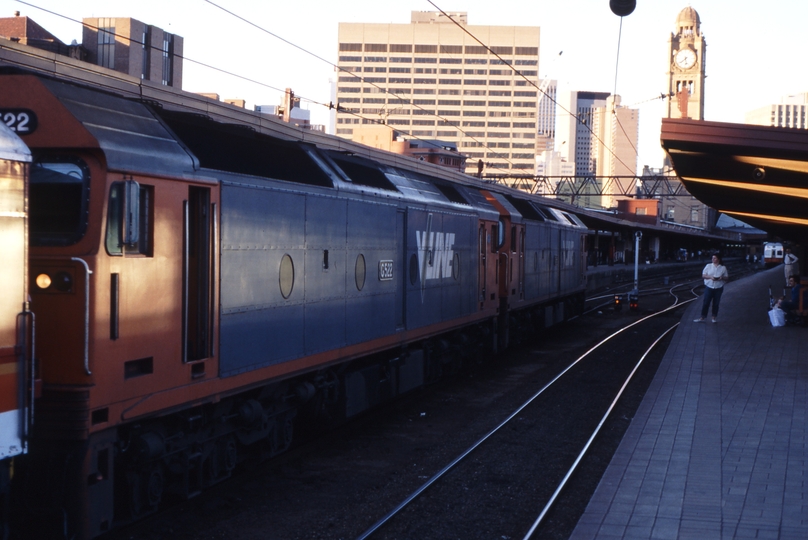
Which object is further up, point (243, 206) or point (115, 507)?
point (243, 206)

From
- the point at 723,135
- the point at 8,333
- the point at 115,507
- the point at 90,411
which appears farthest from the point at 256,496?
the point at 723,135

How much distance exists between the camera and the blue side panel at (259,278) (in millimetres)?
8109

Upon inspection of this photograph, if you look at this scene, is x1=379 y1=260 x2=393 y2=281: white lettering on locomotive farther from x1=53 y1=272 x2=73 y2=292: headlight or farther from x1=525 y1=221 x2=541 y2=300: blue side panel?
x1=525 y1=221 x2=541 y2=300: blue side panel

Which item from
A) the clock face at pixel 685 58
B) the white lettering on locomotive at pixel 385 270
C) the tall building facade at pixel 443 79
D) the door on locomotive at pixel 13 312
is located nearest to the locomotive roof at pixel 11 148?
the door on locomotive at pixel 13 312

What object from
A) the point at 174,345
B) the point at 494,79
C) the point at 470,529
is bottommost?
the point at 470,529

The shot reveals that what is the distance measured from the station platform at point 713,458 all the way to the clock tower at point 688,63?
127961 millimetres

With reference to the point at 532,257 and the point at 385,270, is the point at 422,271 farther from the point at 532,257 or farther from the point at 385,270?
the point at 532,257

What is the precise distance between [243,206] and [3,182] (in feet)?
9.36

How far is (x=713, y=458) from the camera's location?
9805 millimetres

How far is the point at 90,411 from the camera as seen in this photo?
6.28m

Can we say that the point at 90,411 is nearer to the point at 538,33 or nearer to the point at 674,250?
the point at 674,250

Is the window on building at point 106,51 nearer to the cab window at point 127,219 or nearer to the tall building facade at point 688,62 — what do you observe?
the cab window at point 127,219

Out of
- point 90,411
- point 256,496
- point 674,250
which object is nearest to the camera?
point 90,411

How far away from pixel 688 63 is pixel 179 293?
141846mm
